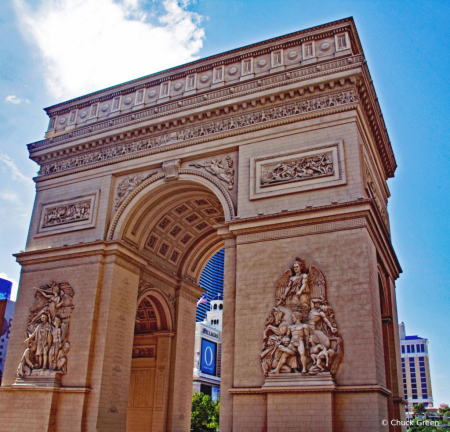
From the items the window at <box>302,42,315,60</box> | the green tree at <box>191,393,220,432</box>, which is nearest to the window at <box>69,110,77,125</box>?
the window at <box>302,42,315,60</box>

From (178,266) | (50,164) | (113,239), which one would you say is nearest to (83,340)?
(113,239)

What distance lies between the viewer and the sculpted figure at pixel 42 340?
20.0 m

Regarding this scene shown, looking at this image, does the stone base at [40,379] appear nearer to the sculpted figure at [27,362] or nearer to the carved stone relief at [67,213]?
the sculpted figure at [27,362]

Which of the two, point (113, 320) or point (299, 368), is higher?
point (113, 320)

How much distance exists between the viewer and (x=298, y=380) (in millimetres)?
15125

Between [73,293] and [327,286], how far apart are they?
11.0 meters

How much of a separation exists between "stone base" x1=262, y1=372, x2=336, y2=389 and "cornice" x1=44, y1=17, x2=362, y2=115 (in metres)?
13.6

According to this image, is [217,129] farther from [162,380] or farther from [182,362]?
[162,380]

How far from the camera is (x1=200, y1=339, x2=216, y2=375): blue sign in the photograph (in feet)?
245

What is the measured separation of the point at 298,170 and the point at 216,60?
7534mm

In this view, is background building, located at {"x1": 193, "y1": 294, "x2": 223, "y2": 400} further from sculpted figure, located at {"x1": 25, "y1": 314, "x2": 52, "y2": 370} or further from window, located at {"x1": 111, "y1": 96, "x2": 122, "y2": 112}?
window, located at {"x1": 111, "y1": 96, "x2": 122, "y2": 112}

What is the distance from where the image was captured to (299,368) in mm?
15391

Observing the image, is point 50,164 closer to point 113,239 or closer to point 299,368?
point 113,239

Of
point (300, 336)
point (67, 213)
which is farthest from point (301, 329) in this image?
point (67, 213)
